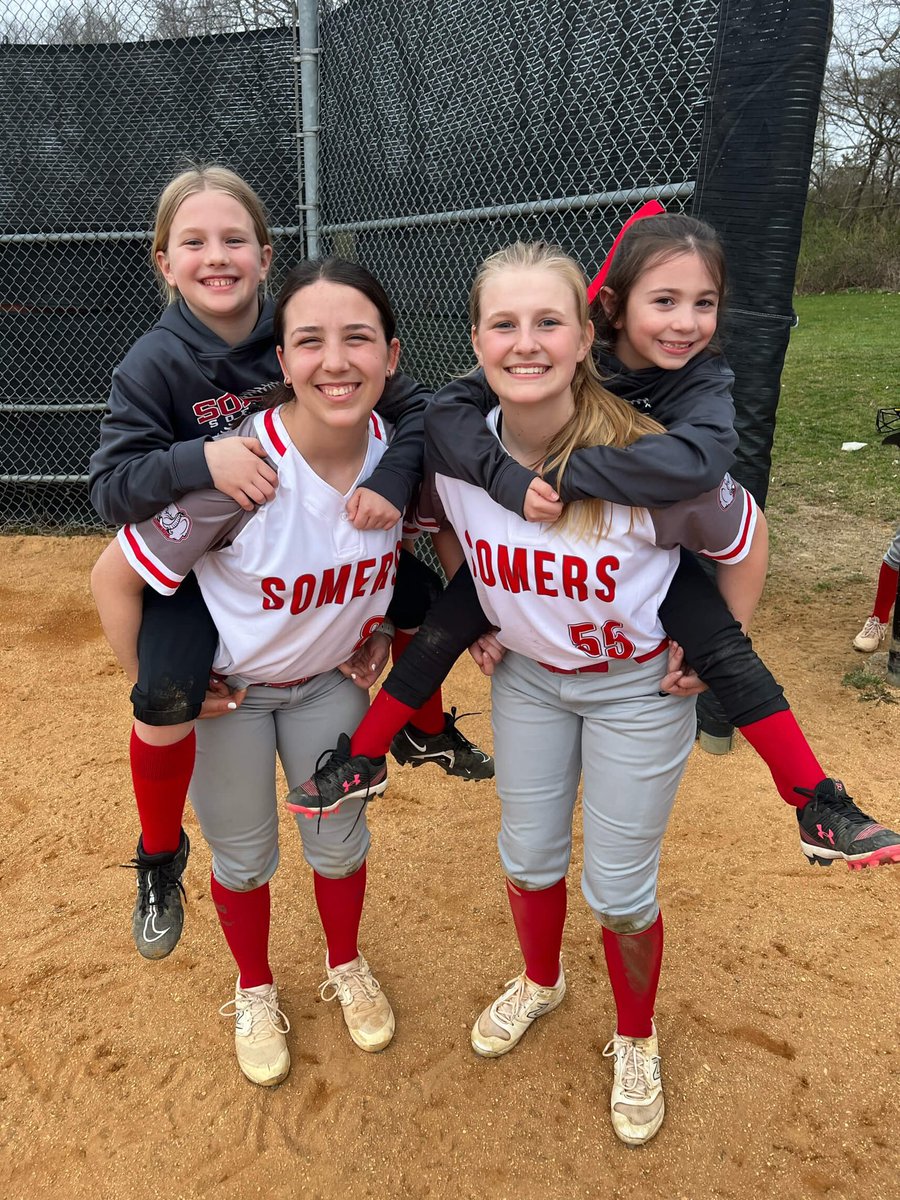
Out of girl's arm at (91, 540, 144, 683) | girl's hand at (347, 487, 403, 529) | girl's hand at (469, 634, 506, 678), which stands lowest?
girl's hand at (469, 634, 506, 678)

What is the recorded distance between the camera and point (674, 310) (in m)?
1.72

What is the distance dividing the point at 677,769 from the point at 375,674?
0.71 m

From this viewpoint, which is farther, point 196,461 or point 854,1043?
point 854,1043

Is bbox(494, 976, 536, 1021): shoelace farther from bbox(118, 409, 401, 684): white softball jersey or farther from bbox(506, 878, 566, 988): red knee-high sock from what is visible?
bbox(118, 409, 401, 684): white softball jersey

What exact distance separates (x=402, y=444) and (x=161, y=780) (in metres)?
0.90

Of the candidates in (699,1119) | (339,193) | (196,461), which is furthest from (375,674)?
(339,193)

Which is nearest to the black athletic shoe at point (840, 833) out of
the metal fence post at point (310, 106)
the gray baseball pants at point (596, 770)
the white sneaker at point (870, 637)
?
the gray baseball pants at point (596, 770)

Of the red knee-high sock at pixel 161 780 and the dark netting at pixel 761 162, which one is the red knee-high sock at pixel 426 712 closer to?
the red knee-high sock at pixel 161 780

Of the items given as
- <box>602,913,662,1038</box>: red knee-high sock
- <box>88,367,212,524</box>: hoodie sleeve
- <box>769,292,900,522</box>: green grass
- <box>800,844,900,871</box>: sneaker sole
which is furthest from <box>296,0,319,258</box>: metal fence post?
<box>800,844,900,871</box>: sneaker sole

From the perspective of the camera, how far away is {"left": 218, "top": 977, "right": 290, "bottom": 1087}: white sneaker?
218 centimetres

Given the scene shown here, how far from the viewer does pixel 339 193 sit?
522 centimetres

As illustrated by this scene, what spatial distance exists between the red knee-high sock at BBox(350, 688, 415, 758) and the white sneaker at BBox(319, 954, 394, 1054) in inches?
31.2

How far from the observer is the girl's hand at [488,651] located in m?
1.95

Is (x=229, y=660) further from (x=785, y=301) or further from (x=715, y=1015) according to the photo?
(x=785, y=301)
